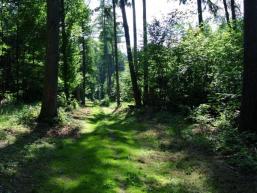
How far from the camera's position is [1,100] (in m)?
30.8

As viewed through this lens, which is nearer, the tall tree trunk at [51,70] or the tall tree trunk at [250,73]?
the tall tree trunk at [250,73]

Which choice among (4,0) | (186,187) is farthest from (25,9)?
(186,187)

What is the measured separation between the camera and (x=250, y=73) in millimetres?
13039

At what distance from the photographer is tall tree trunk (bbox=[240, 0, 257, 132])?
1290 centimetres

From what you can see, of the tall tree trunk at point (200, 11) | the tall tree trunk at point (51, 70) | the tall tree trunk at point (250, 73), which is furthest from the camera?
the tall tree trunk at point (200, 11)

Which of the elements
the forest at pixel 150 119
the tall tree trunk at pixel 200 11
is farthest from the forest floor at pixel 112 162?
the tall tree trunk at pixel 200 11

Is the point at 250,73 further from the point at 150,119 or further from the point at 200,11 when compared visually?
the point at 200,11

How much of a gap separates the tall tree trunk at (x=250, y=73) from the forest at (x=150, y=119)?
0.03 metres

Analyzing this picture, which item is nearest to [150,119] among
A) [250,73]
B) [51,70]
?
[51,70]

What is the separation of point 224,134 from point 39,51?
22350 mm

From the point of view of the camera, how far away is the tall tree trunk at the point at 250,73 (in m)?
12.9

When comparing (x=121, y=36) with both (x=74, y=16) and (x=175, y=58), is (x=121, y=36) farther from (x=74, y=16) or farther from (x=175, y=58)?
(x=175, y=58)

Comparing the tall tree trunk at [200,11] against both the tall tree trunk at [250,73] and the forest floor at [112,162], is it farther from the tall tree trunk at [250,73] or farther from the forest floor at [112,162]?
the tall tree trunk at [250,73]

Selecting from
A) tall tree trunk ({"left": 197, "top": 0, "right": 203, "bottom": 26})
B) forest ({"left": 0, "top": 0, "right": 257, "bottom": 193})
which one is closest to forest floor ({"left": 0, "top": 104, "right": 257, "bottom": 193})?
forest ({"left": 0, "top": 0, "right": 257, "bottom": 193})
